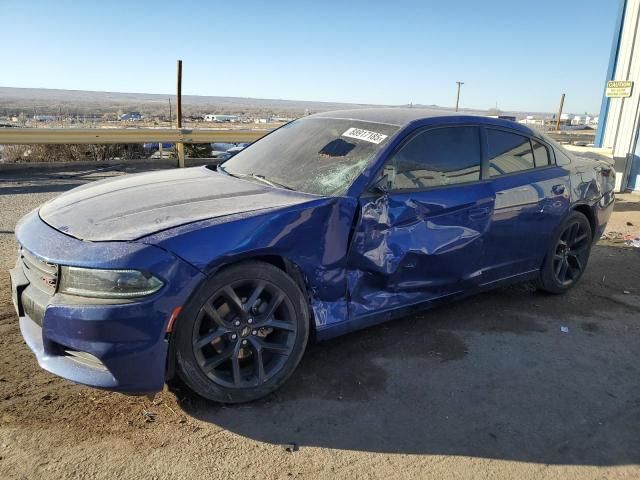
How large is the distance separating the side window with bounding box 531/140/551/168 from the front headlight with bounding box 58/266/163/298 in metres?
3.41

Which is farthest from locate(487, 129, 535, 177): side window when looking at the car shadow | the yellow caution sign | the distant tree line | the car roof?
the distant tree line

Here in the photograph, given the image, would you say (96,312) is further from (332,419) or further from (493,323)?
(493,323)

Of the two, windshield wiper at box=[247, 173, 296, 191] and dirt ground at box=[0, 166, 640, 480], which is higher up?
windshield wiper at box=[247, 173, 296, 191]

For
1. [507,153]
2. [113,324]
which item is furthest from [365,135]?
[113,324]

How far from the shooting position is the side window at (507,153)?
408 centimetres

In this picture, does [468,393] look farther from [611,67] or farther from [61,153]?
[61,153]

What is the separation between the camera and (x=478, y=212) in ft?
12.5

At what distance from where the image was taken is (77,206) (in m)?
3.12

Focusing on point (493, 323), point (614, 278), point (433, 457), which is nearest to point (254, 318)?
point (433, 457)

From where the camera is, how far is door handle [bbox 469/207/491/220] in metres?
3.76

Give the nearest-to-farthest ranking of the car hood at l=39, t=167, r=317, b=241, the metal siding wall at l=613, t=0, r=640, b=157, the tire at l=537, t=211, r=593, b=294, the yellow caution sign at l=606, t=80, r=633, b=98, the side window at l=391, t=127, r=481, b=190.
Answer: the car hood at l=39, t=167, r=317, b=241
the side window at l=391, t=127, r=481, b=190
the tire at l=537, t=211, r=593, b=294
the metal siding wall at l=613, t=0, r=640, b=157
the yellow caution sign at l=606, t=80, r=633, b=98

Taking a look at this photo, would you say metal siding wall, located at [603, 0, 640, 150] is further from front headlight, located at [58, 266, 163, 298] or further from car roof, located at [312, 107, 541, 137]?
front headlight, located at [58, 266, 163, 298]

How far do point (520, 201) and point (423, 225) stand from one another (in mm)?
1115

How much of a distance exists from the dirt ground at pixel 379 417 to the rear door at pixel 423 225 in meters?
0.46
